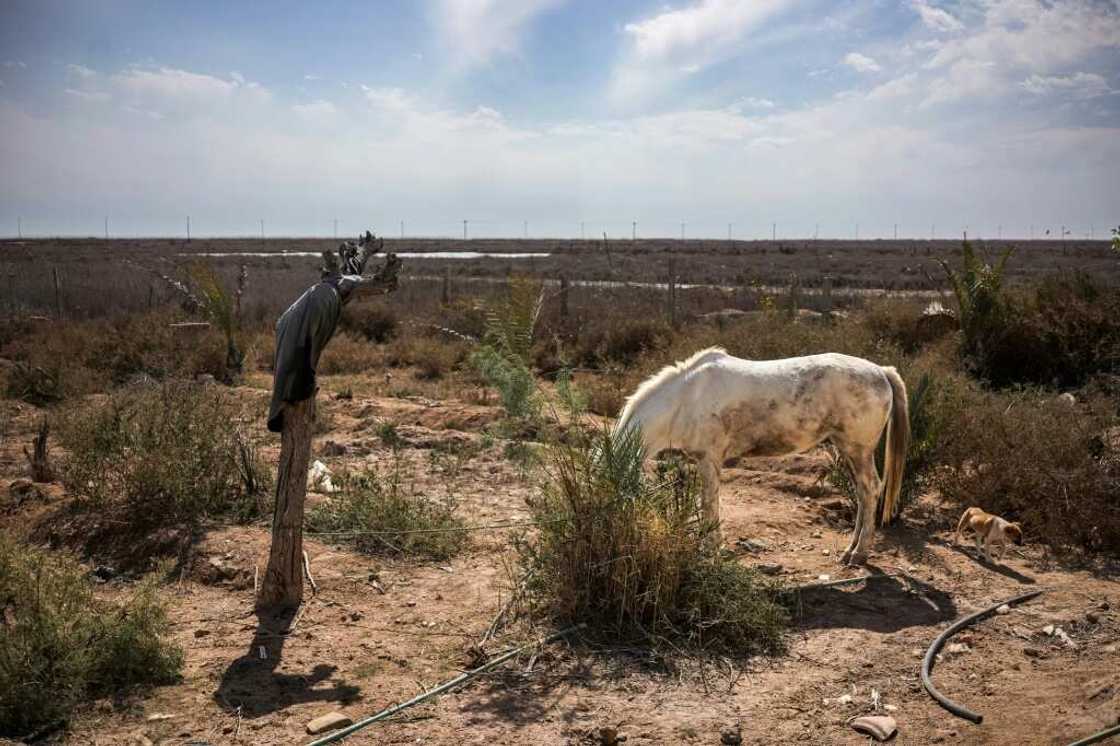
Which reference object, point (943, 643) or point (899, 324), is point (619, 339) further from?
point (943, 643)

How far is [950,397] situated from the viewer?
779 cm

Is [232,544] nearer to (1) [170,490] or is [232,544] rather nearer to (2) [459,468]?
(1) [170,490]

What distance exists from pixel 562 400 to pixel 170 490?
3.29 m

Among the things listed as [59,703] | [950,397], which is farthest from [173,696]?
[950,397]

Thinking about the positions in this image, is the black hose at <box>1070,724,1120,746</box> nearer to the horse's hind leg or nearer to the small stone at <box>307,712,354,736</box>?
the horse's hind leg

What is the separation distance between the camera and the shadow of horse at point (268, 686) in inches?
166

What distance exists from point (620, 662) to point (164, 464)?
4.09 m

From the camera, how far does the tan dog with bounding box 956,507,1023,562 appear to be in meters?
6.04

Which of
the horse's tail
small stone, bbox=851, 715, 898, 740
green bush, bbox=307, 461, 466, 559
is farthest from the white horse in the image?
small stone, bbox=851, 715, 898, 740

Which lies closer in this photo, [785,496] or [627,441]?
[627,441]

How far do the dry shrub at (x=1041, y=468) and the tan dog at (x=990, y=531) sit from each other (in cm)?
56

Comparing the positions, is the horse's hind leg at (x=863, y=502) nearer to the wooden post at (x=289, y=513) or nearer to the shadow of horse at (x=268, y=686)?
the shadow of horse at (x=268, y=686)

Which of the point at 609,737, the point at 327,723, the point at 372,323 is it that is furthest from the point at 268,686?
the point at 372,323

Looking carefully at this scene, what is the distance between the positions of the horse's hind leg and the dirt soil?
163mm
